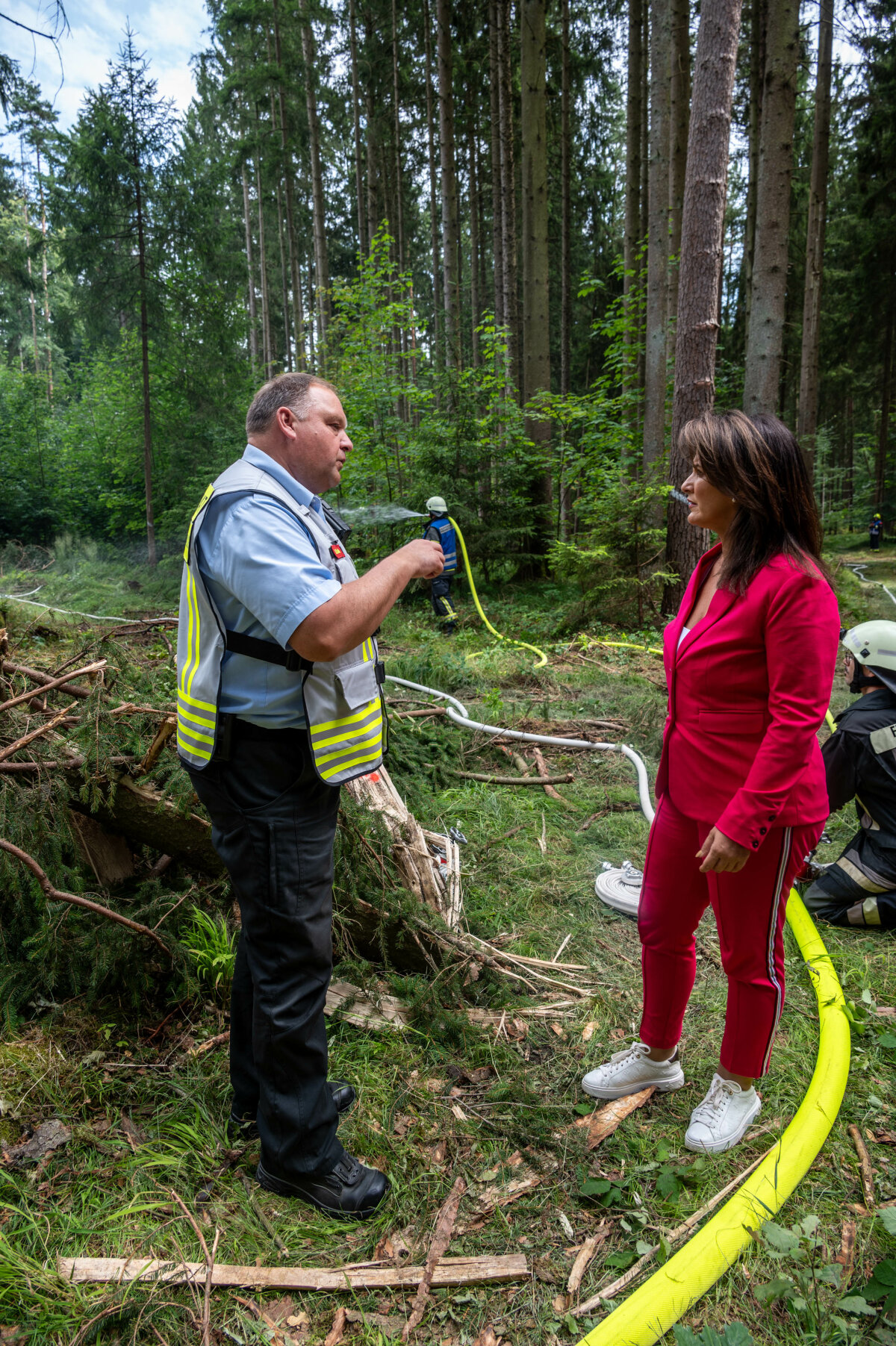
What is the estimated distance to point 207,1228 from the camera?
6.51ft

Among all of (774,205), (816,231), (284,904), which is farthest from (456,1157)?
(816,231)

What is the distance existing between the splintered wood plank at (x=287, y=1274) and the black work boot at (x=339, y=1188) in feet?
0.47

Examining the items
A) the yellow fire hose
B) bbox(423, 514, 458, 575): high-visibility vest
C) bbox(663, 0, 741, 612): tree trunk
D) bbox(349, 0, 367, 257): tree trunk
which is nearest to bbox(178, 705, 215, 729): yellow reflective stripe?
the yellow fire hose

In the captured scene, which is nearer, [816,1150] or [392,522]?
[816,1150]

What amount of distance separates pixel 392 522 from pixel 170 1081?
1140cm

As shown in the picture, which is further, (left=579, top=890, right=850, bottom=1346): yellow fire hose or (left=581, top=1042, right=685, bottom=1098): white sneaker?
(left=581, top=1042, right=685, bottom=1098): white sneaker

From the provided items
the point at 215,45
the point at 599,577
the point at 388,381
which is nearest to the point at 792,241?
the point at 388,381

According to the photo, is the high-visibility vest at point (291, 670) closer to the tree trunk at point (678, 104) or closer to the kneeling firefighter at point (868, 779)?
the kneeling firefighter at point (868, 779)

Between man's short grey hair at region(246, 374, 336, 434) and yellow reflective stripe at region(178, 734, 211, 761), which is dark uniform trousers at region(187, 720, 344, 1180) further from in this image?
man's short grey hair at region(246, 374, 336, 434)

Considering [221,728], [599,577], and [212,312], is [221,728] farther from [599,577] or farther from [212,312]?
[212,312]

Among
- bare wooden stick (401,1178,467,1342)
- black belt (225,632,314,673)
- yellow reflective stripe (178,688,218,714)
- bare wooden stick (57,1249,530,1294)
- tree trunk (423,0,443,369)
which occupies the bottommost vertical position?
bare wooden stick (401,1178,467,1342)

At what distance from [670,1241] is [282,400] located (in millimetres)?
2456

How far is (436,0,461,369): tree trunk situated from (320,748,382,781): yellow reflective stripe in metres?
12.4

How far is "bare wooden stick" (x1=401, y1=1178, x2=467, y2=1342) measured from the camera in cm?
179
